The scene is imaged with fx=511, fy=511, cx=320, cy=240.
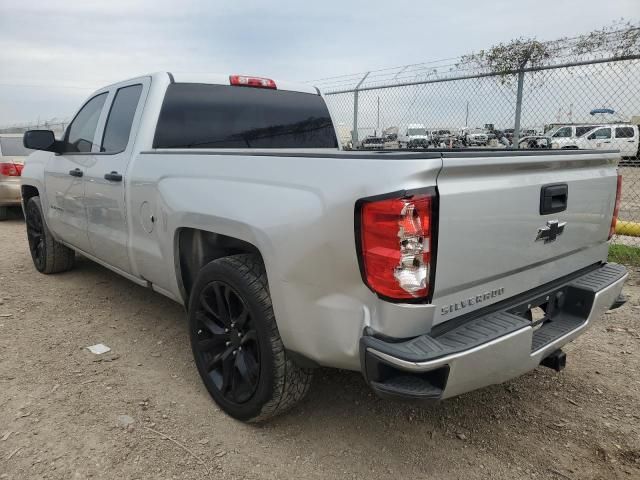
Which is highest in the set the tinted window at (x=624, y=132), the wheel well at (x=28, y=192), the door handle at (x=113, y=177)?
the door handle at (x=113, y=177)

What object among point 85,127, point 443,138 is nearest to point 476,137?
point 443,138

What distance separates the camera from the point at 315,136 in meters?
4.33

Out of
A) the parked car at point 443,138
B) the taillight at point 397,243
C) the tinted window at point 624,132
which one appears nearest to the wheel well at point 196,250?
the taillight at point 397,243

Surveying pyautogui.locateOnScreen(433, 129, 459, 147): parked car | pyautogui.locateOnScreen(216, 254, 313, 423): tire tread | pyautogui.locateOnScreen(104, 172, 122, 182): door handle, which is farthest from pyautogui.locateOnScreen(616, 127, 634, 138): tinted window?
pyautogui.locateOnScreen(216, 254, 313, 423): tire tread

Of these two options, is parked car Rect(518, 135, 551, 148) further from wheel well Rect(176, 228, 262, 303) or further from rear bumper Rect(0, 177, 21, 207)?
rear bumper Rect(0, 177, 21, 207)

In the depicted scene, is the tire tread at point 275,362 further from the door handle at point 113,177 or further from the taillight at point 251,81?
the taillight at point 251,81

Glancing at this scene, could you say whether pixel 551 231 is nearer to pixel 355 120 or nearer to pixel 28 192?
pixel 28 192

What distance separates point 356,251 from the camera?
6.30ft

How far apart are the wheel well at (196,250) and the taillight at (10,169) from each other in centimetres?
773

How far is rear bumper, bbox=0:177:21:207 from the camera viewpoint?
9.13 meters

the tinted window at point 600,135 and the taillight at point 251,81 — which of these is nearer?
the taillight at point 251,81

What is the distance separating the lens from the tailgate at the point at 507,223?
1969 millimetres

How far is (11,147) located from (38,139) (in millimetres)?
6229

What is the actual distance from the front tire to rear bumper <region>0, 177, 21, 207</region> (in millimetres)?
7947
